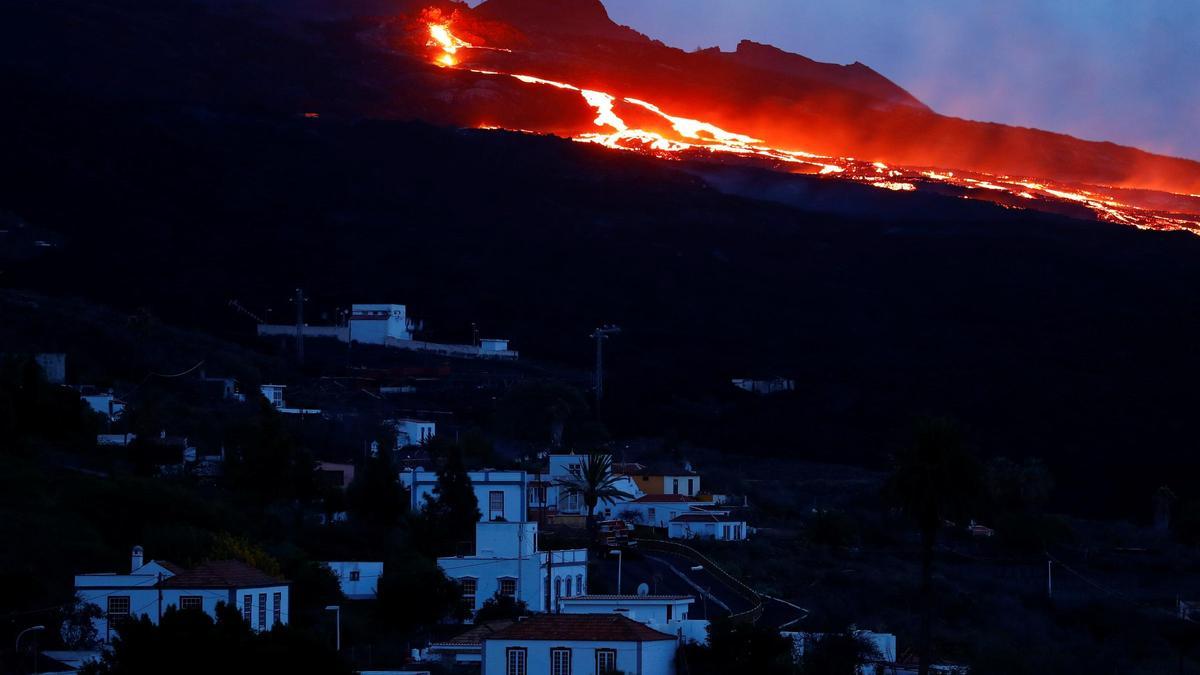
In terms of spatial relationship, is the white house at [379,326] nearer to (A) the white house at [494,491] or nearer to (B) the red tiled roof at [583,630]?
(A) the white house at [494,491]

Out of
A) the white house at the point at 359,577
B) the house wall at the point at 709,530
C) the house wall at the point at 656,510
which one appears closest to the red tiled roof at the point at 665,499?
the house wall at the point at 656,510

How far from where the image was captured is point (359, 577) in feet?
158

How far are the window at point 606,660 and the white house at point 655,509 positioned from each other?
2758cm

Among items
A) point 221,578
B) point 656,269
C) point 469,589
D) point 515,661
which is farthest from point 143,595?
point 656,269

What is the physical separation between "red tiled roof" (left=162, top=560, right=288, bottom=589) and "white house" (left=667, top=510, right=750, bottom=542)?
22260 mm

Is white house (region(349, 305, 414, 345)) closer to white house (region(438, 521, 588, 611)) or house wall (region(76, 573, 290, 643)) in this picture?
white house (region(438, 521, 588, 611))

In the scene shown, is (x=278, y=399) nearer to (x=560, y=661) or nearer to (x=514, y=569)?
(x=514, y=569)

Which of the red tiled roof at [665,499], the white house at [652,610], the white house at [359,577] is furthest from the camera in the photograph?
the red tiled roof at [665,499]

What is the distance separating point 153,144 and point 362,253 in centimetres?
3345

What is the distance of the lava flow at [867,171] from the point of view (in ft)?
541

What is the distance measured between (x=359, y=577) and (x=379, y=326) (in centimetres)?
6284

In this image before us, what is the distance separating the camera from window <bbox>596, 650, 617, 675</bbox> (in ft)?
116

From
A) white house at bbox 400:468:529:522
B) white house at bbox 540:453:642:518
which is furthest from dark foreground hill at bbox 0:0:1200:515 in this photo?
white house at bbox 400:468:529:522

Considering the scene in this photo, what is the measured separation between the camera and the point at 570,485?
60.3 m
